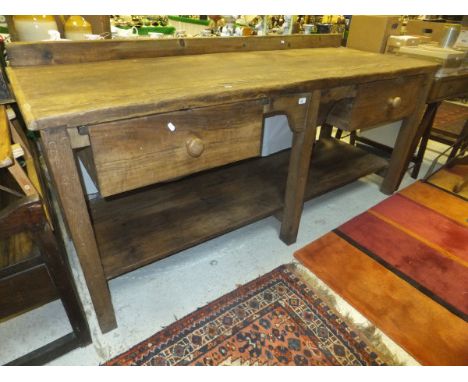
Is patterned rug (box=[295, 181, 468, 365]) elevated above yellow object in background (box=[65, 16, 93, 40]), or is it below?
below

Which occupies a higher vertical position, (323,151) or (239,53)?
(239,53)

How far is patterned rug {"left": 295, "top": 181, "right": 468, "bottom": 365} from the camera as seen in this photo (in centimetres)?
105

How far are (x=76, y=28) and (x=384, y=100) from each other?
4.16 ft

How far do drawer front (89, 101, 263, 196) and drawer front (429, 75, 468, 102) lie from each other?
45.0 inches

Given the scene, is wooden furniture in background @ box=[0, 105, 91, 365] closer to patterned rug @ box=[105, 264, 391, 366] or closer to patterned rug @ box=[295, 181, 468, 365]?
patterned rug @ box=[105, 264, 391, 366]

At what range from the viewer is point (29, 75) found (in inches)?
35.4

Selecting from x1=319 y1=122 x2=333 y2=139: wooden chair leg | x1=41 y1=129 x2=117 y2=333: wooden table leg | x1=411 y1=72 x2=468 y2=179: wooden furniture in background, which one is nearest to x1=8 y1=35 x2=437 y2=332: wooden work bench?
x1=41 y1=129 x2=117 y2=333: wooden table leg

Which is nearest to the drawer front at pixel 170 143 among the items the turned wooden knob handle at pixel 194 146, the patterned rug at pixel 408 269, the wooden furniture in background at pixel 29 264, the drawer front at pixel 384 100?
the turned wooden knob handle at pixel 194 146

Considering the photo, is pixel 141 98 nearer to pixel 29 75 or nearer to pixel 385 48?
pixel 29 75

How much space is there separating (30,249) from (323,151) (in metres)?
1.59

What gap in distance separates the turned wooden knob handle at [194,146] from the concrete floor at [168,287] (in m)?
0.59

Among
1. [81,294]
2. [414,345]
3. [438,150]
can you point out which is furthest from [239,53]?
[438,150]

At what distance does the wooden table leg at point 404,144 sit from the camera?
153cm

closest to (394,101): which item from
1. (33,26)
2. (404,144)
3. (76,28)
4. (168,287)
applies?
(404,144)
